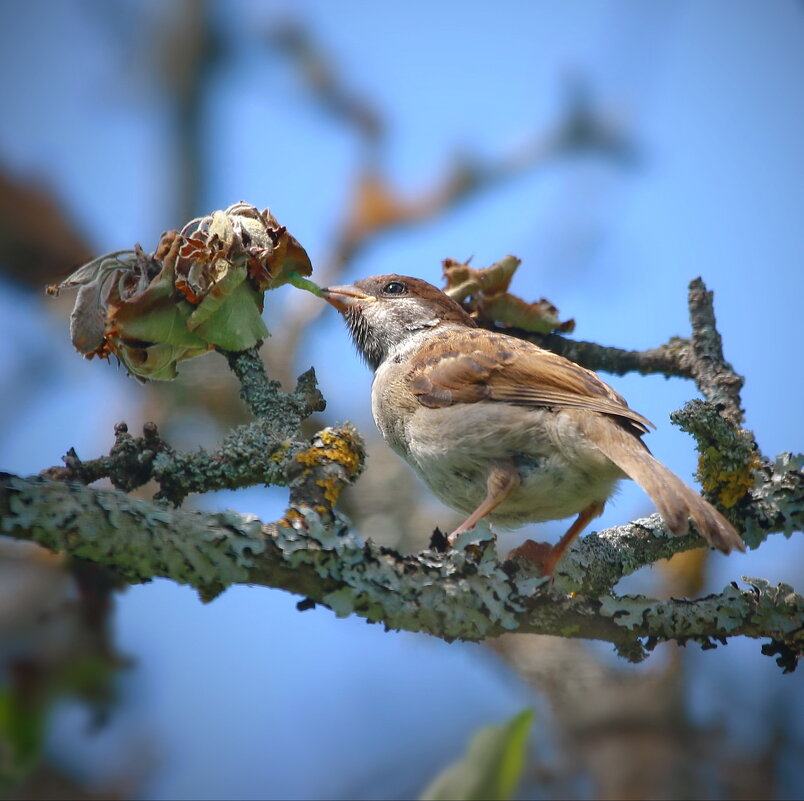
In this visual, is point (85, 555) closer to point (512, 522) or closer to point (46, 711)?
point (46, 711)

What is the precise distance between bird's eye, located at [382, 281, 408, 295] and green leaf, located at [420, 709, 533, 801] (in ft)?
11.1

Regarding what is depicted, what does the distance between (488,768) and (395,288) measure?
3.58 m

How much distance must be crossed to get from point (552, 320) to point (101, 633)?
2.72 metres

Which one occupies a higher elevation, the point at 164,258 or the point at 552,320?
the point at 552,320

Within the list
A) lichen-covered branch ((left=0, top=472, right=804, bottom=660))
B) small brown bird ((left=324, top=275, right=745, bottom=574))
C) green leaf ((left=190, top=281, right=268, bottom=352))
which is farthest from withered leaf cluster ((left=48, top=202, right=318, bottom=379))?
small brown bird ((left=324, top=275, right=745, bottom=574))

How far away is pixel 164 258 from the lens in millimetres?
3330

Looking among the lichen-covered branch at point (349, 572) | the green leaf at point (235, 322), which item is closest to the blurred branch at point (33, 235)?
the green leaf at point (235, 322)

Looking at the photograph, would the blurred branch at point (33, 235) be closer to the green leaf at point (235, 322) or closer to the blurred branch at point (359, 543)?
the green leaf at point (235, 322)

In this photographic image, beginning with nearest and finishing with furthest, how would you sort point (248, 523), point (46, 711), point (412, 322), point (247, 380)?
point (46, 711), point (248, 523), point (247, 380), point (412, 322)

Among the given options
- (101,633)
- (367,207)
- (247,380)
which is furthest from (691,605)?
(367,207)

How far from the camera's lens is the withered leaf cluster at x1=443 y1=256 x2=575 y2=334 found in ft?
14.8

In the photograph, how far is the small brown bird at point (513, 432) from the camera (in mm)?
3838

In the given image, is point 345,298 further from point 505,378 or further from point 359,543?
point 359,543

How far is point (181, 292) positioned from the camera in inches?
130
